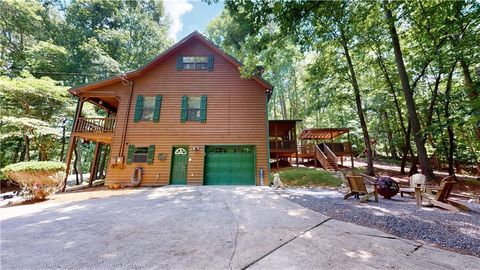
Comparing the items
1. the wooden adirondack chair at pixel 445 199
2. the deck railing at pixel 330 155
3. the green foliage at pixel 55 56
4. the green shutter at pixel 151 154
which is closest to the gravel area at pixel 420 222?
the wooden adirondack chair at pixel 445 199

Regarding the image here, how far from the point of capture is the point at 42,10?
52.5 ft

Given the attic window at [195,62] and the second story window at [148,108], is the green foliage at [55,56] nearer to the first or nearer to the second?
the second story window at [148,108]

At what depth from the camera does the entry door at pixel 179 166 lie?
380 inches

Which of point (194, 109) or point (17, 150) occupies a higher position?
point (194, 109)

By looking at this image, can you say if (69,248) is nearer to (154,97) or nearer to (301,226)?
(301,226)

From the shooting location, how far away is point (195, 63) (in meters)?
10.9

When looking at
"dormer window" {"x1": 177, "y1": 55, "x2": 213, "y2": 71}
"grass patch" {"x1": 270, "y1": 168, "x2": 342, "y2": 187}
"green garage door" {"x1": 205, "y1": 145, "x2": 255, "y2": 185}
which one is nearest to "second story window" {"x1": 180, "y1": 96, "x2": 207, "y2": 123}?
"green garage door" {"x1": 205, "y1": 145, "x2": 255, "y2": 185}

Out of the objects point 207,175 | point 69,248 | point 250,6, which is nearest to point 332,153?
point 207,175

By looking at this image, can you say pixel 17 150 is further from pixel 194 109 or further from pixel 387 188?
pixel 387 188

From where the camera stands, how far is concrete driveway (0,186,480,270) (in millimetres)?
2219

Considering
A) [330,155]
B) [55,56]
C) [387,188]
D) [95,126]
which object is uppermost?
[55,56]

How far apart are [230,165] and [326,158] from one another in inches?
282

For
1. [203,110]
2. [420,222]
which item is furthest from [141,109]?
[420,222]

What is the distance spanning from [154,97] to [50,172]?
17.2ft
